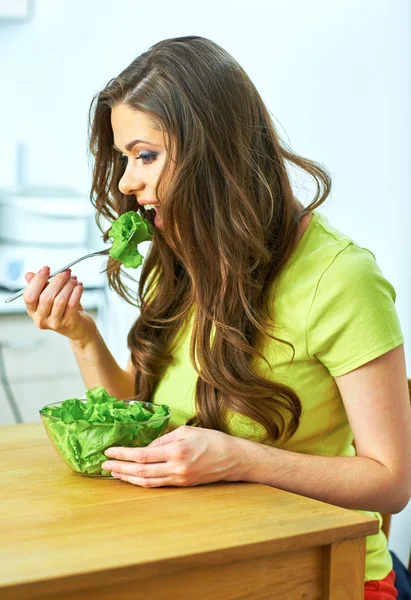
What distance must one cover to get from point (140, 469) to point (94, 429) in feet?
0.30

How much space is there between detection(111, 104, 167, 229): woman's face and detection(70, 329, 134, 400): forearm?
0.36 meters

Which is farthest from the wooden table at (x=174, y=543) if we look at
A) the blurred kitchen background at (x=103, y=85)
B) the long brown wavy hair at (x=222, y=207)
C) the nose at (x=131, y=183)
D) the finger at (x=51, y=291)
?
the blurred kitchen background at (x=103, y=85)

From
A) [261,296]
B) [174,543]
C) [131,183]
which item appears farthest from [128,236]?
[174,543]

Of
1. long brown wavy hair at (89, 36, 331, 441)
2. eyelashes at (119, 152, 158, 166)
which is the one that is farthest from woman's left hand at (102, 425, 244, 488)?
eyelashes at (119, 152, 158, 166)

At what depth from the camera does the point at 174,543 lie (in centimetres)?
93

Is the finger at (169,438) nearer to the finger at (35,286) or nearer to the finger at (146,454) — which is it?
the finger at (146,454)

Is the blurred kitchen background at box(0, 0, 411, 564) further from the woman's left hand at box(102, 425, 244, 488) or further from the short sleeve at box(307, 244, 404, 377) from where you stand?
the woman's left hand at box(102, 425, 244, 488)

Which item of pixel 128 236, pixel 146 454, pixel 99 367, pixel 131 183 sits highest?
pixel 131 183

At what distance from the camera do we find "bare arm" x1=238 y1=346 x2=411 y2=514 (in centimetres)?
126

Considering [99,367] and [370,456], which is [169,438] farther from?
[99,367]

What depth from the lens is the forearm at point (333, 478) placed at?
4.05 ft

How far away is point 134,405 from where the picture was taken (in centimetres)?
128

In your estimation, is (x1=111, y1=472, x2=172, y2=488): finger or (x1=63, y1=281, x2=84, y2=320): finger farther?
(x1=63, y1=281, x2=84, y2=320): finger

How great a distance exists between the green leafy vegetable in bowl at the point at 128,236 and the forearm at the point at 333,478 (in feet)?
1.49
